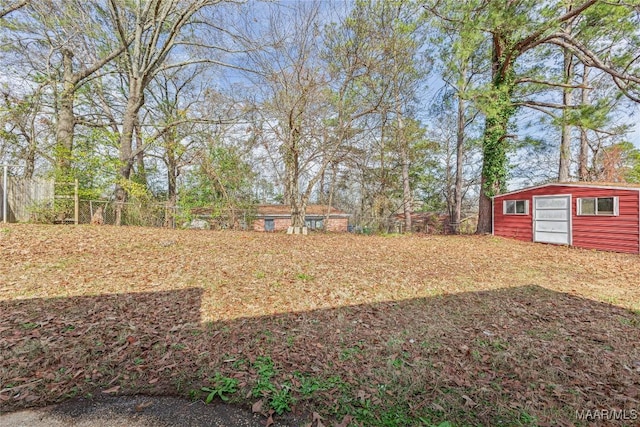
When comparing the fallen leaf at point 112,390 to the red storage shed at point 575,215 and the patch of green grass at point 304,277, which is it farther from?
the red storage shed at point 575,215

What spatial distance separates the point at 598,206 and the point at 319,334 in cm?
1038

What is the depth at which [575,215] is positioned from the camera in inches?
345

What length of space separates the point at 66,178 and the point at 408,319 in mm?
10108

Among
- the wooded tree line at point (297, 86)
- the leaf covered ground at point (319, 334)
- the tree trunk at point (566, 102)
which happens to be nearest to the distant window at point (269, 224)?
the wooded tree line at point (297, 86)

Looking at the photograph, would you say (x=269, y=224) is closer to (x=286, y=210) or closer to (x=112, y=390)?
(x=286, y=210)

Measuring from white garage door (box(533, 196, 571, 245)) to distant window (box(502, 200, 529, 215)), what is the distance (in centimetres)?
30

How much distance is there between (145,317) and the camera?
123 inches

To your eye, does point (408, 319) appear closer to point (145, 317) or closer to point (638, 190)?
point (145, 317)

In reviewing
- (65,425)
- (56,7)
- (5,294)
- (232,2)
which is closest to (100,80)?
(56,7)

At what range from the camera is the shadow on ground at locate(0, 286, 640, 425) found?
77.5 inches

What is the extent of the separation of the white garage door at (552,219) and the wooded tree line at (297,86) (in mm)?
1882

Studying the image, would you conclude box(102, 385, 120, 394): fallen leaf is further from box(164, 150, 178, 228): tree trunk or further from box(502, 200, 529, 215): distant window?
box(502, 200, 529, 215): distant window

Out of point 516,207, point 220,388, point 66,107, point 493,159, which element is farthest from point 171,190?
point 516,207

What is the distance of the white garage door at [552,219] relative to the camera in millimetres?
9000
